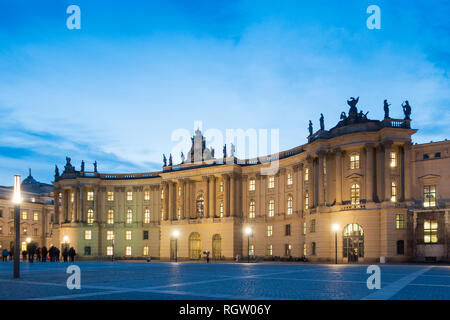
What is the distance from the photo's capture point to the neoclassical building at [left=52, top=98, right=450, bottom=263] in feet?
193

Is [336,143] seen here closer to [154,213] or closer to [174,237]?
[174,237]

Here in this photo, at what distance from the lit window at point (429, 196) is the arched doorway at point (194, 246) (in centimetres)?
4169

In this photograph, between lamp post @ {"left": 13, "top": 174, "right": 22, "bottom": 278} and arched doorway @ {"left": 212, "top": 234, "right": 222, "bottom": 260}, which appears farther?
arched doorway @ {"left": 212, "top": 234, "right": 222, "bottom": 260}

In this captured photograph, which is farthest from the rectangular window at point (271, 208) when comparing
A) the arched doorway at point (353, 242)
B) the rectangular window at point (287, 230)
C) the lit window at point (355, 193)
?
the arched doorway at point (353, 242)

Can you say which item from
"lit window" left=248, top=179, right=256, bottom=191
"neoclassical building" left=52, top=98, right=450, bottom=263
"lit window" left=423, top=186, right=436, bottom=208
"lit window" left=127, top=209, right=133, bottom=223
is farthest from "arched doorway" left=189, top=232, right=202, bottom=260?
"lit window" left=423, top=186, right=436, bottom=208

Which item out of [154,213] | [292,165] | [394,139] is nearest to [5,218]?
[154,213]

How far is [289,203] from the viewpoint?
77.5 m

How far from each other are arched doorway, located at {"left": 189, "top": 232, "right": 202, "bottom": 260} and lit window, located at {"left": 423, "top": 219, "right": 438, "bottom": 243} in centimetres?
4187

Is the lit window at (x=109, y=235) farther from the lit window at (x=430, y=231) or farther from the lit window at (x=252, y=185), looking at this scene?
the lit window at (x=430, y=231)

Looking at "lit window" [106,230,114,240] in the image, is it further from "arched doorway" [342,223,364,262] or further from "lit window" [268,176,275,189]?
"arched doorway" [342,223,364,262]

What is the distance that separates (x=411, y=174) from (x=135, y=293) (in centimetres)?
4964

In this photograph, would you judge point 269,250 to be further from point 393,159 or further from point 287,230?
point 393,159

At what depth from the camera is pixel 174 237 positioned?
89875 millimetres

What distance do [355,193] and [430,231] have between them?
10.1 metres
